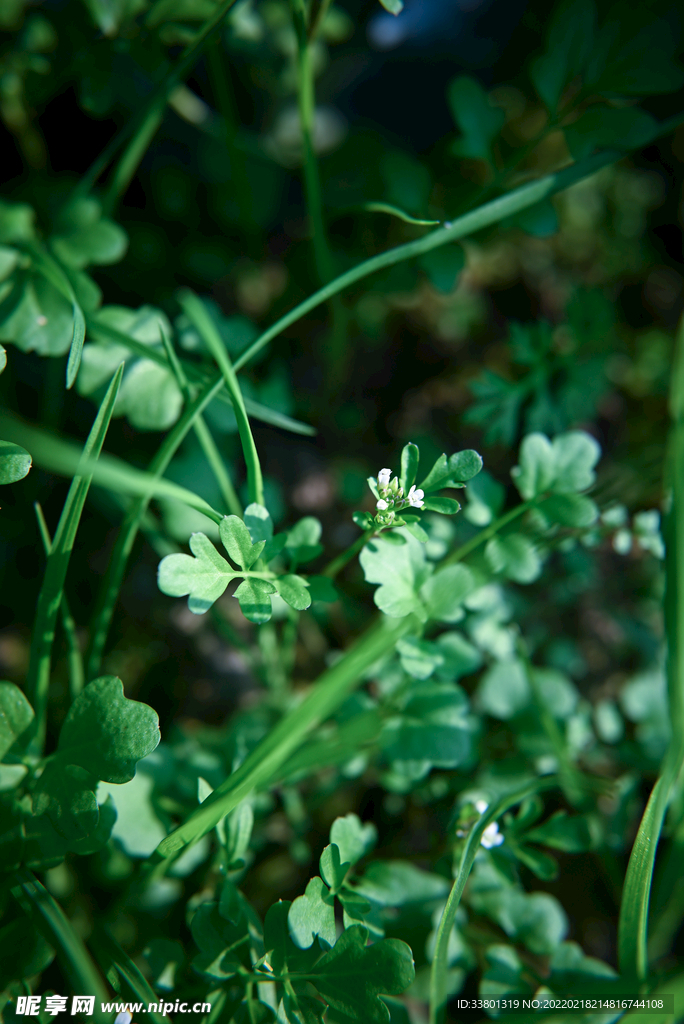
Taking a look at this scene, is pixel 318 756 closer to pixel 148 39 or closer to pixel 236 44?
pixel 148 39

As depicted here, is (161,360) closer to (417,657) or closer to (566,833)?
(417,657)

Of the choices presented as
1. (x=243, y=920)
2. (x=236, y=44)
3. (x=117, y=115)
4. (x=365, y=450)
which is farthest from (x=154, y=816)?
(x=236, y=44)

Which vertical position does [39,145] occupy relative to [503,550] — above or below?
above

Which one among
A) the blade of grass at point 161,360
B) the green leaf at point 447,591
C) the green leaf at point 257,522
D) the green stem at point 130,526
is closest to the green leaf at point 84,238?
the blade of grass at point 161,360

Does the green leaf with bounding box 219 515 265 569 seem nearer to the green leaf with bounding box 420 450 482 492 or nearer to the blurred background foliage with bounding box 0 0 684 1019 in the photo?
the green leaf with bounding box 420 450 482 492

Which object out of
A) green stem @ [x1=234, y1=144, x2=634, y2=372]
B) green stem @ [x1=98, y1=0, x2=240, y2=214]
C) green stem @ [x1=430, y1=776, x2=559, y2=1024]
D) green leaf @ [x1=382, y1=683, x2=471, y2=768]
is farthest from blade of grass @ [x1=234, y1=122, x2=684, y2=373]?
green stem @ [x1=430, y1=776, x2=559, y2=1024]

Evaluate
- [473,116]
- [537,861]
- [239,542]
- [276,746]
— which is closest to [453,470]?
[239,542]

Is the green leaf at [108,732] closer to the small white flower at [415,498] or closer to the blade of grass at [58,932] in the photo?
the blade of grass at [58,932]

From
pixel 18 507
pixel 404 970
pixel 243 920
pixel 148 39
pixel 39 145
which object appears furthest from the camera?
pixel 39 145
